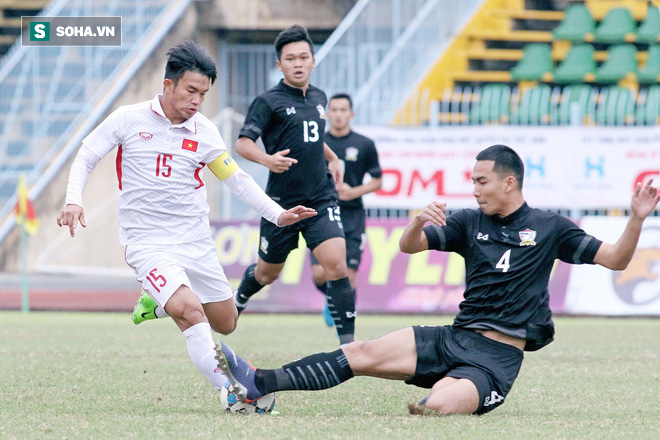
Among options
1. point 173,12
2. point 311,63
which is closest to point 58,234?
point 173,12

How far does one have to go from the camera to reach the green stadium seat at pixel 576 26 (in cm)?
2064

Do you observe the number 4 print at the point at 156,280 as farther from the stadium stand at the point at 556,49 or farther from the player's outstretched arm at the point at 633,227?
the stadium stand at the point at 556,49

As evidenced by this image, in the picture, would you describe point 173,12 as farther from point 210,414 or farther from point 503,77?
point 210,414

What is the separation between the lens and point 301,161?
8.18m

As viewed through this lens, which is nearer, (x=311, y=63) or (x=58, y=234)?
(x=311, y=63)

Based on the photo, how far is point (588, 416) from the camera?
5574 mm

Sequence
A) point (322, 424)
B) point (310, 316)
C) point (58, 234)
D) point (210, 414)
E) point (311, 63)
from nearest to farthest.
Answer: point (322, 424), point (210, 414), point (311, 63), point (310, 316), point (58, 234)

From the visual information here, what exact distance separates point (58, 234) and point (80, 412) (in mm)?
14547

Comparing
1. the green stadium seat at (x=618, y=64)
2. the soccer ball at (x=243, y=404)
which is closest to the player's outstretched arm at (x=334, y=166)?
the soccer ball at (x=243, y=404)

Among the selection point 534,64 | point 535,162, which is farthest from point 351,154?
point 534,64

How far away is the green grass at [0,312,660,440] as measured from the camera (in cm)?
500

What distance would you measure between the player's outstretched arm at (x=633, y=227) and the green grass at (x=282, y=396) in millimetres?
843

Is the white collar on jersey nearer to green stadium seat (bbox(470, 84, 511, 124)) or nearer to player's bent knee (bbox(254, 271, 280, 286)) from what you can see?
player's bent knee (bbox(254, 271, 280, 286))

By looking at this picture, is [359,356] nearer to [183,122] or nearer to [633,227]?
[633,227]
